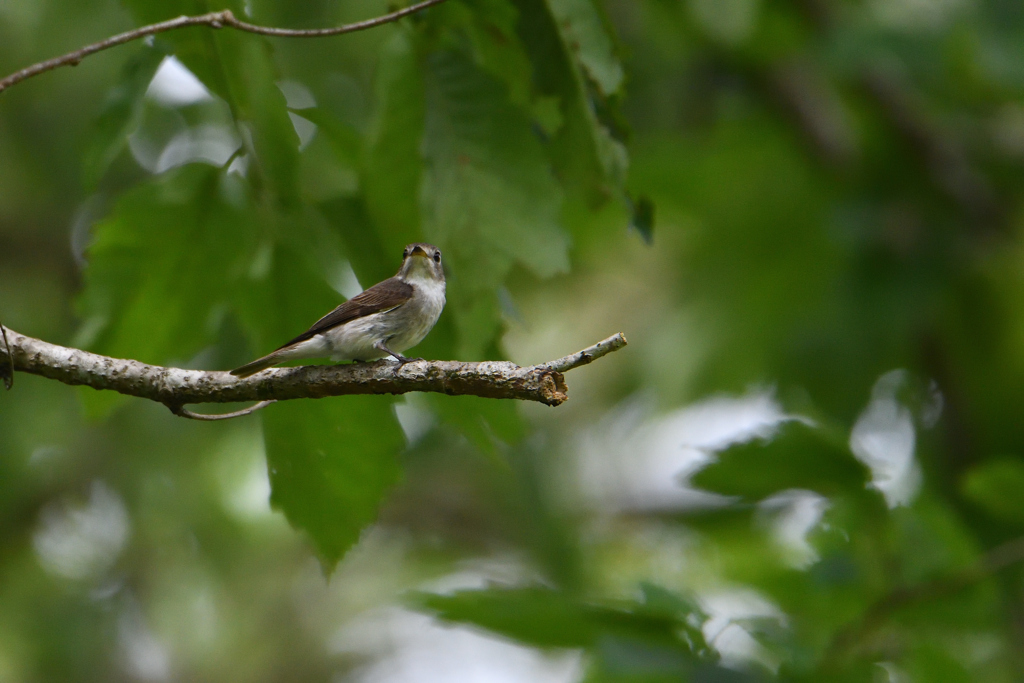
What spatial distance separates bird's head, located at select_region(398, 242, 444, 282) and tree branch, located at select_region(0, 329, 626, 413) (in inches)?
18.4

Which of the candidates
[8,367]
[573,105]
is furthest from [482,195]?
[8,367]

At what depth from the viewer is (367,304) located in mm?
2648

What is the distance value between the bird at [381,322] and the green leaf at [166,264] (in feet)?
0.94

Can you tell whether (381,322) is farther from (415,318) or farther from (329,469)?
(329,469)

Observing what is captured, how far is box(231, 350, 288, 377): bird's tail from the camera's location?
2.24 m

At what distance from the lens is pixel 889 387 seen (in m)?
6.33

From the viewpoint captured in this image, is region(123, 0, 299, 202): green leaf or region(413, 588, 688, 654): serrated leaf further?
region(413, 588, 688, 654): serrated leaf

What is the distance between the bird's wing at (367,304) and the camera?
2531mm

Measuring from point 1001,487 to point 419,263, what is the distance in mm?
2255

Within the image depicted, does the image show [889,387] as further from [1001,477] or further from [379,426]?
[379,426]

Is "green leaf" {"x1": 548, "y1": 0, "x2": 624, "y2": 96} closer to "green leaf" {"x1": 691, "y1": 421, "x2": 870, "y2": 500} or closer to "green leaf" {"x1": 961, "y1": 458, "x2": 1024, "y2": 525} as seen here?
"green leaf" {"x1": 691, "y1": 421, "x2": 870, "y2": 500}

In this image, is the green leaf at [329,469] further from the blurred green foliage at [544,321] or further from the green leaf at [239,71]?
the green leaf at [239,71]

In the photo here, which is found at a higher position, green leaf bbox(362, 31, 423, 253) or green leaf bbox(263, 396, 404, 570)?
green leaf bbox(362, 31, 423, 253)

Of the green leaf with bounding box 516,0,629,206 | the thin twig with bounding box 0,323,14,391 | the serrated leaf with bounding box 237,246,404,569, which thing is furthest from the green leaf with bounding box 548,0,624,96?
the thin twig with bounding box 0,323,14,391
